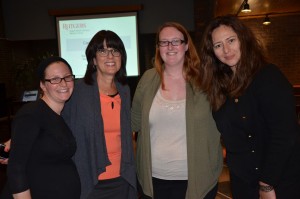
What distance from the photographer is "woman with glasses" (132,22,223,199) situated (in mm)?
2016

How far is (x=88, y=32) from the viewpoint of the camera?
7043 mm

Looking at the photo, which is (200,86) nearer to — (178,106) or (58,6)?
(178,106)

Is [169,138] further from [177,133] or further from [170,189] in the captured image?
[170,189]

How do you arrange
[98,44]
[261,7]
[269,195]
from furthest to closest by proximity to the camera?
[261,7] → [98,44] → [269,195]

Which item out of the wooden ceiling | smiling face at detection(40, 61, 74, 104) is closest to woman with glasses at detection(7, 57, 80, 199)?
smiling face at detection(40, 61, 74, 104)

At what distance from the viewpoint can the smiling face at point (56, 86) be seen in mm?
1783

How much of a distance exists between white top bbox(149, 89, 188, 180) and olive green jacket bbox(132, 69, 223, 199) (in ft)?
0.16

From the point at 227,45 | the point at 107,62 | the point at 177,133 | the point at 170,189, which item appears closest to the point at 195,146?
the point at 177,133

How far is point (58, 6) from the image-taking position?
727 centimetres

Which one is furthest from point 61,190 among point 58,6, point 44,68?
Answer: point 58,6

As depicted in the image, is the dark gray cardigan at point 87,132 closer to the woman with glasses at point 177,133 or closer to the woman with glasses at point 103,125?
the woman with glasses at point 103,125

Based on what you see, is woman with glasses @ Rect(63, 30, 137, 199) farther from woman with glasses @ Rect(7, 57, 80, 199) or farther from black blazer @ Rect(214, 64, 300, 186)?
black blazer @ Rect(214, 64, 300, 186)

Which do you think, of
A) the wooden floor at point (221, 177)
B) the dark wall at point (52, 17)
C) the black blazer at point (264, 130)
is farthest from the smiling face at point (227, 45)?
the dark wall at point (52, 17)

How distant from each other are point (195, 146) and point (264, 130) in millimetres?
490
